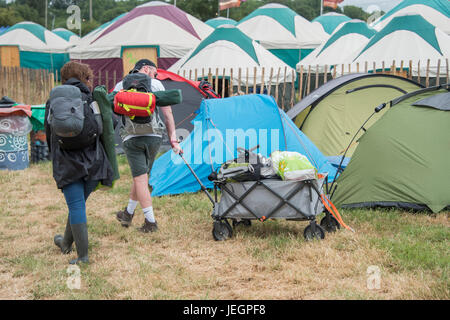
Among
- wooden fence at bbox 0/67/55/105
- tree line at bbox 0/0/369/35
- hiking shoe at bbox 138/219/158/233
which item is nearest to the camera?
hiking shoe at bbox 138/219/158/233

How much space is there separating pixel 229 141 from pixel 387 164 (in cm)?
192

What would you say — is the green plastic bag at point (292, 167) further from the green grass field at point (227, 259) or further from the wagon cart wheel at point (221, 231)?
the wagon cart wheel at point (221, 231)

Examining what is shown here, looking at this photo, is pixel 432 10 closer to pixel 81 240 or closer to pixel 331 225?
pixel 331 225

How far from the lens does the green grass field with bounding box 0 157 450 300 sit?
352 cm

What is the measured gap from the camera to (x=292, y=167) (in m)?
4.48

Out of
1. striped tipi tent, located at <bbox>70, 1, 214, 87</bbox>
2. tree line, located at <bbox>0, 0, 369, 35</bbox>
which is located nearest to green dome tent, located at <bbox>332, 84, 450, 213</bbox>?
striped tipi tent, located at <bbox>70, 1, 214, 87</bbox>

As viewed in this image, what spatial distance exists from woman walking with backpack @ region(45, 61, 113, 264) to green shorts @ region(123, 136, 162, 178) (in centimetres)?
77

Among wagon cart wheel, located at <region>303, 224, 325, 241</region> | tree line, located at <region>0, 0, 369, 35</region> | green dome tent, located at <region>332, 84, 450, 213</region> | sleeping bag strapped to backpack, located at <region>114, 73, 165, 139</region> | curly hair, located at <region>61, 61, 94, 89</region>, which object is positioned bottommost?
wagon cart wheel, located at <region>303, 224, 325, 241</region>

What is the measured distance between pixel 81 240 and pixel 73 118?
1.01 metres

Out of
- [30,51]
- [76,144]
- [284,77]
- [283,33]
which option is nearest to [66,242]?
[76,144]

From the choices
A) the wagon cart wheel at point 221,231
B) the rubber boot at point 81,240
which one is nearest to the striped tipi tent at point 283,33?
the wagon cart wheel at point 221,231

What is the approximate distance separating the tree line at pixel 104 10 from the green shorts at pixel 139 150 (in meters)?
30.5

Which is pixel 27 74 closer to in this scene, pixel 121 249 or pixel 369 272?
pixel 121 249

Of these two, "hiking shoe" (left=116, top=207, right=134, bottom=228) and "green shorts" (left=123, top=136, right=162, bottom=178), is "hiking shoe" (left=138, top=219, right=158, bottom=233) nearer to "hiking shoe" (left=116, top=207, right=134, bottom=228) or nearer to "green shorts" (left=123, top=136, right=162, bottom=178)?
"hiking shoe" (left=116, top=207, right=134, bottom=228)
